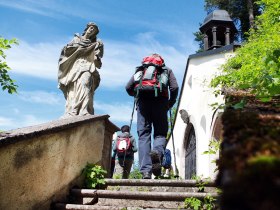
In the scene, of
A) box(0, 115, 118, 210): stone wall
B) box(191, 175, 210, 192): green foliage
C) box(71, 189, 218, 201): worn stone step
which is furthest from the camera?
box(191, 175, 210, 192): green foliage

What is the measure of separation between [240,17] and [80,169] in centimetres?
2712

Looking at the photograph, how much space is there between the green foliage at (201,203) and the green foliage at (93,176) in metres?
1.42

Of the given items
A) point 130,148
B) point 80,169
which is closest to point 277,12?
point 130,148

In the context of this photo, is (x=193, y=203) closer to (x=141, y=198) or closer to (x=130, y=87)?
(x=141, y=198)

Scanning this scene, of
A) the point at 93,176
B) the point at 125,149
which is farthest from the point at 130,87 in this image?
the point at 125,149

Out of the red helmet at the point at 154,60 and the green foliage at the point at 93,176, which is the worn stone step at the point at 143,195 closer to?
the green foliage at the point at 93,176

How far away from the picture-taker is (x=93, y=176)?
16.6ft

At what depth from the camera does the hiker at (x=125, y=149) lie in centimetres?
766

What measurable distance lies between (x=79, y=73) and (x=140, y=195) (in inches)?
118

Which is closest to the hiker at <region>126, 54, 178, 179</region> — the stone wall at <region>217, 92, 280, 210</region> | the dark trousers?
the dark trousers

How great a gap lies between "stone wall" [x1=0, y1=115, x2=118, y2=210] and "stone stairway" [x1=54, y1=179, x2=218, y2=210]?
10.7 inches

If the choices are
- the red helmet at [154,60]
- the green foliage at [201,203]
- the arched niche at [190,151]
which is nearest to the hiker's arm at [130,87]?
the red helmet at [154,60]

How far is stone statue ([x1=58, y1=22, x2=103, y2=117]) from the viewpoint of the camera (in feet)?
20.4

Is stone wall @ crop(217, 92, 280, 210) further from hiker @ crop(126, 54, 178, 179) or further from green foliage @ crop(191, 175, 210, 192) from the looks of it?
hiker @ crop(126, 54, 178, 179)
